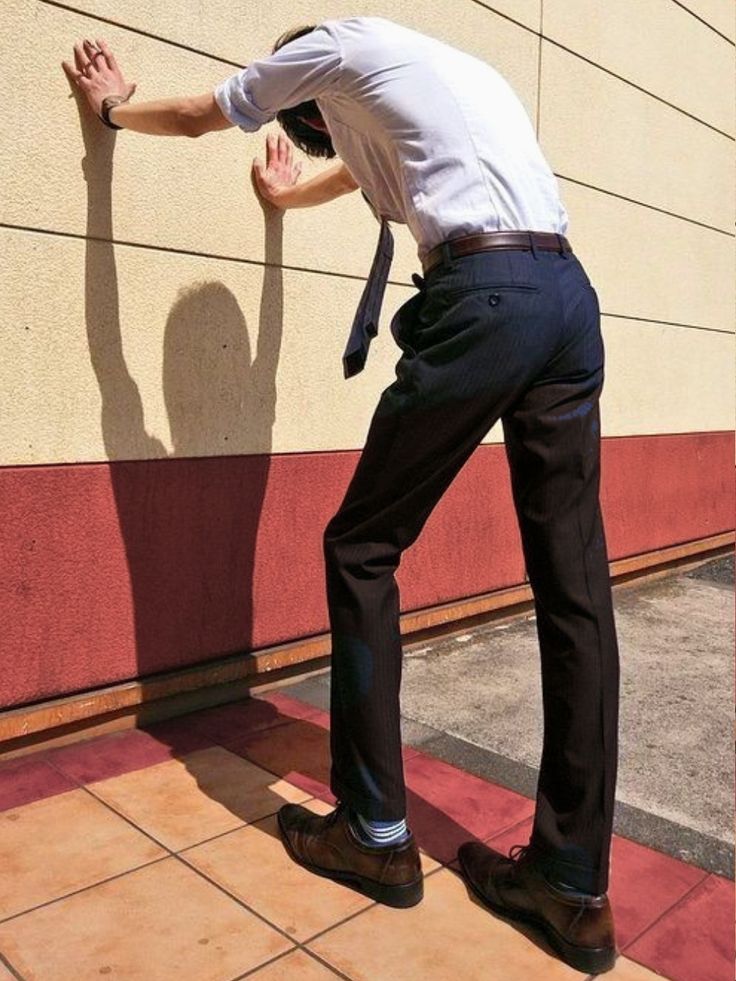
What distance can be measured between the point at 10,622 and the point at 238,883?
0.99 m

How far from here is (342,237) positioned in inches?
128

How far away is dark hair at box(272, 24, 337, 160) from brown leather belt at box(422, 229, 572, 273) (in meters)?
0.54

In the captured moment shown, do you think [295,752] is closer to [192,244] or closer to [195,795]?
[195,795]

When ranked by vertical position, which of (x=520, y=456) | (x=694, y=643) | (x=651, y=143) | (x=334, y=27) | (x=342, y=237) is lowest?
(x=694, y=643)

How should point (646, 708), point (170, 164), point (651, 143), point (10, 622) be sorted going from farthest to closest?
1. point (651, 143)
2. point (646, 708)
3. point (170, 164)
4. point (10, 622)

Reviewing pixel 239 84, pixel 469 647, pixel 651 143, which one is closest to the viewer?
pixel 239 84

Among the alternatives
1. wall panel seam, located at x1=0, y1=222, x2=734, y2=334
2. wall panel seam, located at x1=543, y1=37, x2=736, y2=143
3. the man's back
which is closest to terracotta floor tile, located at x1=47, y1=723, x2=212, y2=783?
wall panel seam, located at x1=0, y1=222, x2=734, y2=334

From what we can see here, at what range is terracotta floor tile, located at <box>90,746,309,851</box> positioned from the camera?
2211 millimetres

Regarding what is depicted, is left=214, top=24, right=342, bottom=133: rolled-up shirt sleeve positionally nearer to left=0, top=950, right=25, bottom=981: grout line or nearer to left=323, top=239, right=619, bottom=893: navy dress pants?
left=323, top=239, right=619, bottom=893: navy dress pants

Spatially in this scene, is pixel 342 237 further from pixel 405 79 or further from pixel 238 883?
pixel 238 883

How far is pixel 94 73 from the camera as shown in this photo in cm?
246

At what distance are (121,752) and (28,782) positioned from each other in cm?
28

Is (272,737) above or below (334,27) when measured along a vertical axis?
below

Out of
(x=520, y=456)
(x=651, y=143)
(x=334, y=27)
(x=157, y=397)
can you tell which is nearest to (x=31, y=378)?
(x=157, y=397)
